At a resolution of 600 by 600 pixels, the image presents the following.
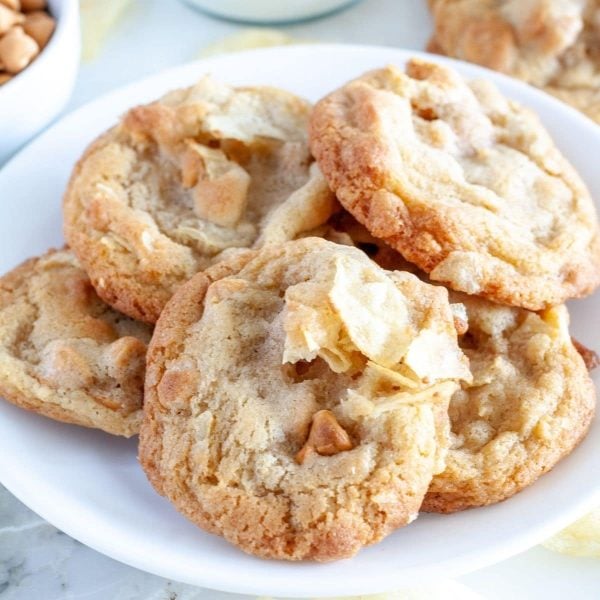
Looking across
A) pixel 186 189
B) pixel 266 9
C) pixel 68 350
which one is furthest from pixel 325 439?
pixel 266 9

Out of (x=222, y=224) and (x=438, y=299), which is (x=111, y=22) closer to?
(x=222, y=224)

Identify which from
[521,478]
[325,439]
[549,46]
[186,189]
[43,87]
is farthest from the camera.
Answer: [549,46]

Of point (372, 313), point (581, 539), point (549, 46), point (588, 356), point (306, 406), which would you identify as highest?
point (372, 313)

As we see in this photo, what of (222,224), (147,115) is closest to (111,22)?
(147,115)

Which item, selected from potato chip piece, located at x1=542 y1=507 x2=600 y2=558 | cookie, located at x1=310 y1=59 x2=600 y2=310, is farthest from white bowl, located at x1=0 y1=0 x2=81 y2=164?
potato chip piece, located at x1=542 y1=507 x2=600 y2=558

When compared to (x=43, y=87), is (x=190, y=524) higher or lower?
lower

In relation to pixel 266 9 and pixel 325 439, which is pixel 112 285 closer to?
pixel 325 439
